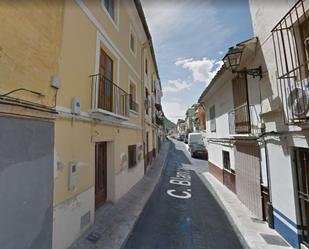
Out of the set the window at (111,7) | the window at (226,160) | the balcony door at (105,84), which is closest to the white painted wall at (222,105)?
the window at (226,160)

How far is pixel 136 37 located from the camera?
10.2 meters

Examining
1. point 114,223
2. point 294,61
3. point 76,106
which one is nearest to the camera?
point 294,61

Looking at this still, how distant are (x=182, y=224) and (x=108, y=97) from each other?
466cm

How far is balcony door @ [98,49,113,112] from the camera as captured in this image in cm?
544

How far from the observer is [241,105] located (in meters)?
6.52

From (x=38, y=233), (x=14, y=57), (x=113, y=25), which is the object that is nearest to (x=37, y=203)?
(x=38, y=233)

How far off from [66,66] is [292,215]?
6008 millimetres

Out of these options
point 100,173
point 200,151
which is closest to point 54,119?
point 100,173

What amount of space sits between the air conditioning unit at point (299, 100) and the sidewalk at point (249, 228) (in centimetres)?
304

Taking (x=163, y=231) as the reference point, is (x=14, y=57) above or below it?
above

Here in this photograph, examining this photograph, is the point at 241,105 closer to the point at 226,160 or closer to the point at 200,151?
the point at 226,160

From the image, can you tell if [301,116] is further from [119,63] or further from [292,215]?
[119,63]

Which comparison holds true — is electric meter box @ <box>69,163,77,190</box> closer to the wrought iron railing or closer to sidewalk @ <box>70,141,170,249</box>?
sidewalk @ <box>70,141,170,249</box>

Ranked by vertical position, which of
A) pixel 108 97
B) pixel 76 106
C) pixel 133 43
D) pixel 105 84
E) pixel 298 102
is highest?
pixel 133 43
